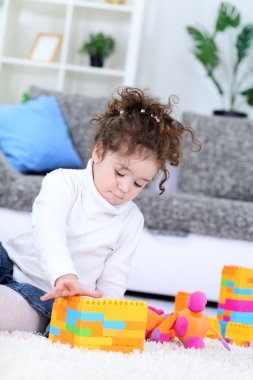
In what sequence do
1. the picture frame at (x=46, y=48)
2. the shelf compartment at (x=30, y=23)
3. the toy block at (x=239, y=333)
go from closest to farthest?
the toy block at (x=239, y=333) → the picture frame at (x=46, y=48) → the shelf compartment at (x=30, y=23)

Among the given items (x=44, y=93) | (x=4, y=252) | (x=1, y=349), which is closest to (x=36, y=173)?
(x=44, y=93)

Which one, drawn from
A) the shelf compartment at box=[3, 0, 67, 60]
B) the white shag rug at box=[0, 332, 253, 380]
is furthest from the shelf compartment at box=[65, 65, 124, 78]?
the white shag rug at box=[0, 332, 253, 380]

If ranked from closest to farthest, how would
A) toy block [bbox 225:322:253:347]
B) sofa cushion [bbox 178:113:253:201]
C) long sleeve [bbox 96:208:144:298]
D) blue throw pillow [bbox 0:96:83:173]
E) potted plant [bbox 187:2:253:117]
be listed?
long sleeve [bbox 96:208:144:298] → toy block [bbox 225:322:253:347] → blue throw pillow [bbox 0:96:83:173] → sofa cushion [bbox 178:113:253:201] → potted plant [bbox 187:2:253:117]

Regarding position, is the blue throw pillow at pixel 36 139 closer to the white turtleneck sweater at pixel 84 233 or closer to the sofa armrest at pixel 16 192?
the sofa armrest at pixel 16 192

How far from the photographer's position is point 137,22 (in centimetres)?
491

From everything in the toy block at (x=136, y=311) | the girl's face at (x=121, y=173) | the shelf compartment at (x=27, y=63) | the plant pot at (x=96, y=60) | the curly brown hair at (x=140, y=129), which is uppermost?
the plant pot at (x=96, y=60)

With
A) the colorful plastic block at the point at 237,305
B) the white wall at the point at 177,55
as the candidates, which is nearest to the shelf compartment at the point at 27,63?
the white wall at the point at 177,55

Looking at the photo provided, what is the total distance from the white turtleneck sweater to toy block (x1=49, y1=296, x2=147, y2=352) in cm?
20

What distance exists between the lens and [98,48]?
5.02 metres

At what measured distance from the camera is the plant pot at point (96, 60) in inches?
199

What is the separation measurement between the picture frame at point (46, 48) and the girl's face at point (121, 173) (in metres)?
3.49

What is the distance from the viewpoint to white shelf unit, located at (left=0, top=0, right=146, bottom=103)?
5.15 metres

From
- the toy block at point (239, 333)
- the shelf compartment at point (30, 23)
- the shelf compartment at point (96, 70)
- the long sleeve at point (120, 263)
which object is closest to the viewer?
the long sleeve at point (120, 263)

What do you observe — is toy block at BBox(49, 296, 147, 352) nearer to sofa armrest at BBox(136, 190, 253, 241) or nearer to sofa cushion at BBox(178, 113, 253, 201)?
sofa armrest at BBox(136, 190, 253, 241)
